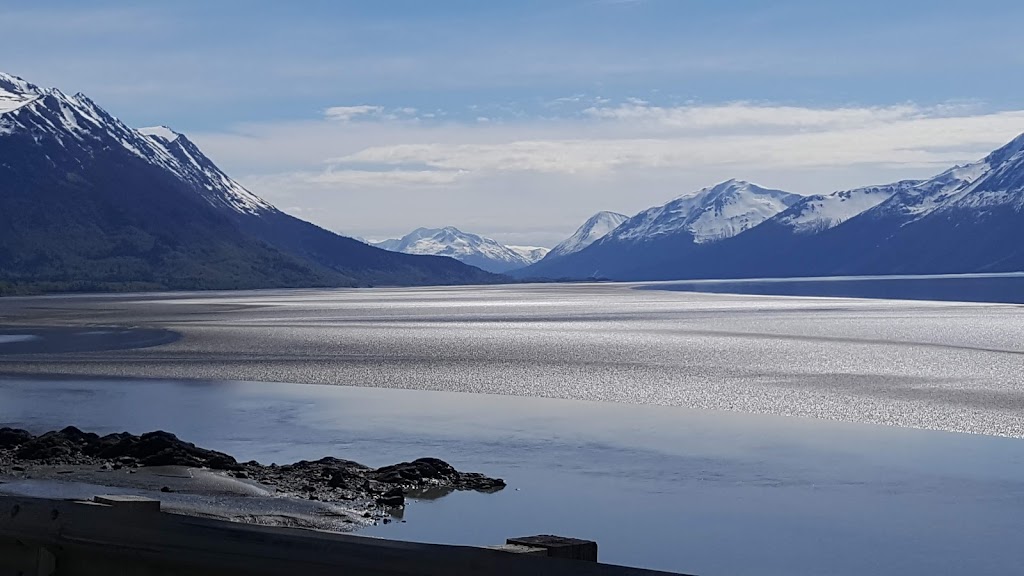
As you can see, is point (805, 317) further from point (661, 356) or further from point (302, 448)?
point (302, 448)

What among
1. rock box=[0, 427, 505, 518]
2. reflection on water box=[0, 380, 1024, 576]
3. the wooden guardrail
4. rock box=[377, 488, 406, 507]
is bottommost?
reflection on water box=[0, 380, 1024, 576]

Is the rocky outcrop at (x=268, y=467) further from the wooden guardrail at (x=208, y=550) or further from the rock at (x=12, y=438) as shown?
the wooden guardrail at (x=208, y=550)

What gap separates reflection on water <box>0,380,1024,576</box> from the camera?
664 inches

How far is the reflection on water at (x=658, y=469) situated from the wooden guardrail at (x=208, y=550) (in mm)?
9708

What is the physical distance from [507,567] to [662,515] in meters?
13.7

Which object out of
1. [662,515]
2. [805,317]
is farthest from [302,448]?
[805,317]

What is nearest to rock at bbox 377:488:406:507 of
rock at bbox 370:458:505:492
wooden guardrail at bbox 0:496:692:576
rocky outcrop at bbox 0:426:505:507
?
rocky outcrop at bbox 0:426:505:507

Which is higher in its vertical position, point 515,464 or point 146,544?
point 146,544

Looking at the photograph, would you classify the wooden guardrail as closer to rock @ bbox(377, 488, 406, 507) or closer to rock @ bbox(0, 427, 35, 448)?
rock @ bbox(377, 488, 406, 507)

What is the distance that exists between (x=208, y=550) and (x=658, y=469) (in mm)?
18001

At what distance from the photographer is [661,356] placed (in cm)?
5456

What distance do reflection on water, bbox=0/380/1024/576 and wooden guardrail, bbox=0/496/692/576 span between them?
9.71 meters

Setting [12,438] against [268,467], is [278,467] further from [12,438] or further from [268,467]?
[12,438]

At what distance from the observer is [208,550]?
6465 mm
